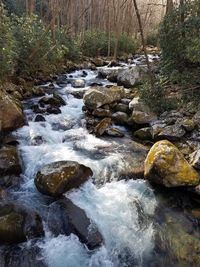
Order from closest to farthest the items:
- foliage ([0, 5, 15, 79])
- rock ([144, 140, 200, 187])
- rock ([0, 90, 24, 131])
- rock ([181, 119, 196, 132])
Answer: rock ([144, 140, 200, 187]), rock ([181, 119, 196, 132]), rock ([0, 90, 24, 131]), foliage ([0, 5, 15, 79])

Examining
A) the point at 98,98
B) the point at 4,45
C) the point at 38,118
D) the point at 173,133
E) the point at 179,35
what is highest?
the point at 179,35

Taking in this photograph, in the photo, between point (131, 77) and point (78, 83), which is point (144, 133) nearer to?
point (131, 77)

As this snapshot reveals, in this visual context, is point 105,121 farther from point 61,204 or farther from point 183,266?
point 183,266

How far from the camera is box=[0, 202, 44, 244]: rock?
467cm

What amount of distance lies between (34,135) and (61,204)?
297 centimetres

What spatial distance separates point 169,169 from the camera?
6.09 m

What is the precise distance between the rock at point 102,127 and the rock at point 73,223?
327 centimetres

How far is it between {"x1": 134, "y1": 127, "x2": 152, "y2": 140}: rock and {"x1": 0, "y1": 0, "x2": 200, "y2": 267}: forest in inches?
1.1

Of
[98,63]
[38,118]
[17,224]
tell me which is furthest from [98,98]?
[98,63]

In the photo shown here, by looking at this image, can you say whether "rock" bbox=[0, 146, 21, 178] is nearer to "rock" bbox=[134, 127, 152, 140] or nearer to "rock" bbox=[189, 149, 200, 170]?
"rock" bbox=[134, 127, 152, 140]

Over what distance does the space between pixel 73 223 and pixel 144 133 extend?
3981 mm

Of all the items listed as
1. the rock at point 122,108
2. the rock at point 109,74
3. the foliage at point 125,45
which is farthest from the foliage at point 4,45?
the foliage at point 125,45

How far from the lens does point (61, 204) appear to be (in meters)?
5.55

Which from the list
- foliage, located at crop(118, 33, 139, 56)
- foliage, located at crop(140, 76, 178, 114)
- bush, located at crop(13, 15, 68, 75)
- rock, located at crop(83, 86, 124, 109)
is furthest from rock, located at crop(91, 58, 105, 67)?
foliage, located at crop(140, 76, 178, 114)
